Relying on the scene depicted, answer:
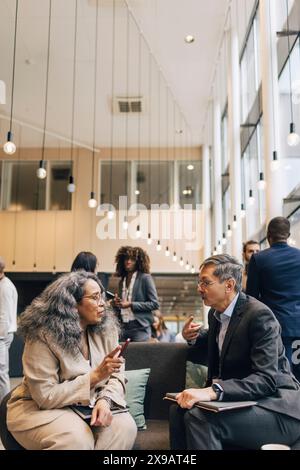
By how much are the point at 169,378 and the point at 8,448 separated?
1.22 meters

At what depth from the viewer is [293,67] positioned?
5.77 metres

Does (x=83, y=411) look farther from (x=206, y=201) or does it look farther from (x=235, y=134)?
(x=206, y=201)

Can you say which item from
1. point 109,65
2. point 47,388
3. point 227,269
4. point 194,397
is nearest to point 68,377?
point 47,388

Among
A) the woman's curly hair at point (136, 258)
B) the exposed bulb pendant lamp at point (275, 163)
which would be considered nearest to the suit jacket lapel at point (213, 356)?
the woman's curly hair at point (136, 258)

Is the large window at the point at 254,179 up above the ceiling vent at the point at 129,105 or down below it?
below

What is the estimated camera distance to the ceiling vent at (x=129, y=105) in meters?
10.9

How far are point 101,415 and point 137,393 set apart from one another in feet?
2.95

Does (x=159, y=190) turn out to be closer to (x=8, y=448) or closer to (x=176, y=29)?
(x=176, y=29)

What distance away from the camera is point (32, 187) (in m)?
14.2

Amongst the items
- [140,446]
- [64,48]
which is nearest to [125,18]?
[64,48]

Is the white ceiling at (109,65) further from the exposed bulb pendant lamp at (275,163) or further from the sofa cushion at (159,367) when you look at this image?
the sofa cushion at (159,367)

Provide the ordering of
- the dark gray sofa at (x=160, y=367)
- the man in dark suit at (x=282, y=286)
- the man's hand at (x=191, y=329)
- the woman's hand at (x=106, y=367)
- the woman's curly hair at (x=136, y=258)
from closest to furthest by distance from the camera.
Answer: the woman's hand at (x=106, y=367)
the man's hand at (x=191, y=329)
the dark gray sofa at (x=160, y=367)
the man in dark suit at (x=282, y=286)
the woman's curly hair at (x=136, y=258)

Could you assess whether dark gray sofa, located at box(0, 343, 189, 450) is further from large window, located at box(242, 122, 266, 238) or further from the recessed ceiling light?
the recessed ceiling light

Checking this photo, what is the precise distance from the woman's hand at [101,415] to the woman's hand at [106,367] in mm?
115
